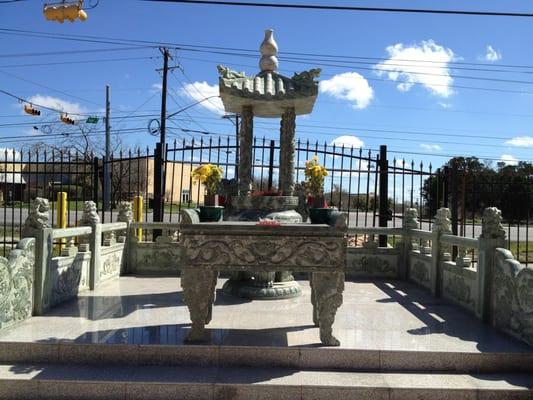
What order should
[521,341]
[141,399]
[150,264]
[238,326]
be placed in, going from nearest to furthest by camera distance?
1. [141,399]
2. [521,341]
3. [238,326]
4. [150,264]

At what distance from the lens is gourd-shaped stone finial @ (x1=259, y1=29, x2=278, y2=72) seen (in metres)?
6.14

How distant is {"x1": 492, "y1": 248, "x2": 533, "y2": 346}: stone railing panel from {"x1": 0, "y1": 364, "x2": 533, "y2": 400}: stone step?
0.66m

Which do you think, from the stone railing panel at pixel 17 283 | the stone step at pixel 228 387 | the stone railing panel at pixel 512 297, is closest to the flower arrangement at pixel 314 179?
the stone railing panel at pixel 512 297

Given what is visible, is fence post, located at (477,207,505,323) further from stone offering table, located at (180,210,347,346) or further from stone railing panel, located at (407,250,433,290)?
stone offering table, located at (180,210,347,346)

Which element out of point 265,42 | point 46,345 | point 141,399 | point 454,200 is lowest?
point 141,399

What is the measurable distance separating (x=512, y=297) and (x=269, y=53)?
410 cm

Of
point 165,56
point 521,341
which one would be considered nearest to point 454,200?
point 521,341

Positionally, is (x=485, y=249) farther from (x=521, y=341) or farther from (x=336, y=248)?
(x=336, y=248)

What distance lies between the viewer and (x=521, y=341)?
4.09 meters

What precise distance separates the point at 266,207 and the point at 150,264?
3.01 metres

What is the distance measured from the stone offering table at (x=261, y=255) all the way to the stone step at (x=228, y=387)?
563mm

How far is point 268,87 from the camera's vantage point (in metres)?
5.86

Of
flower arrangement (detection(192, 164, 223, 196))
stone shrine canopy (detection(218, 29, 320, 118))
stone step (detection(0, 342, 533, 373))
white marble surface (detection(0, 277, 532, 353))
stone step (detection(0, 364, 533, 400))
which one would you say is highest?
stone shrine canopy (detection(218, 29, 320, 118))

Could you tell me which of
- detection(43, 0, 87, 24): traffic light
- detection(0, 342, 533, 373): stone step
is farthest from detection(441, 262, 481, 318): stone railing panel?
detection(43, 0, 87, 24): traffic light
